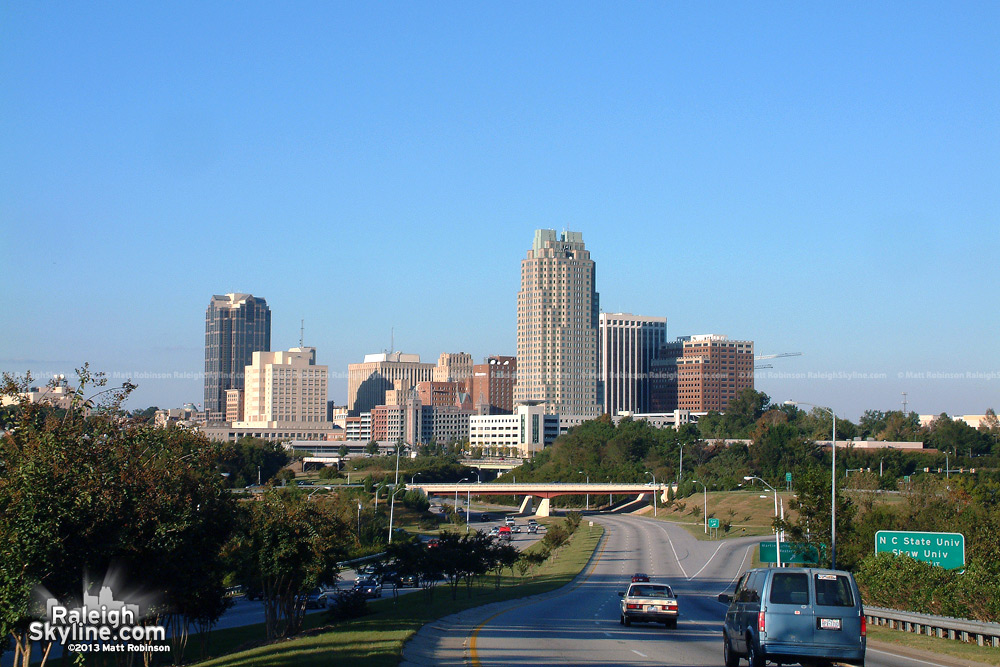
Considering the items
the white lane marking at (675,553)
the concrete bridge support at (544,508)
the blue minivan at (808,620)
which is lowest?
the concrete bridge support at (544,508)

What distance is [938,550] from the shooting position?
39281mm

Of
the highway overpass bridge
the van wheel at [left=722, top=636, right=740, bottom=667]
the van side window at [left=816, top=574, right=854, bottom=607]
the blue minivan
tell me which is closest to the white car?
the van wheel at [left=722, top=636, right=740, bottom=667]

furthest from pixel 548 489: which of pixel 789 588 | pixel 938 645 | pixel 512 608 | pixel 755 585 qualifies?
pixel 789 588

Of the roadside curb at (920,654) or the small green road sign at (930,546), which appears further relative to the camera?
the small green road sign at (930,546)

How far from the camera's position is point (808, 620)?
19.7m

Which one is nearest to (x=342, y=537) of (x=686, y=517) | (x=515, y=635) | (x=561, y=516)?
(x=515, y=635)

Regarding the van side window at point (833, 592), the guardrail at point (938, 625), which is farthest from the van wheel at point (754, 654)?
the guardrail at point (938, 625)

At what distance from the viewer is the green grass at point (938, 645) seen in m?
25.4

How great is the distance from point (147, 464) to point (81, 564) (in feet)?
12.8

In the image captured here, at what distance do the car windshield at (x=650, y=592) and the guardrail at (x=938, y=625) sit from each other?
7.47 metres

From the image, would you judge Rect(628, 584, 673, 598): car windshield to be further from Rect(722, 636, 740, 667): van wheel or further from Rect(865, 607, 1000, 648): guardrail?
Rect(722, 636, 740, 667): van wheel

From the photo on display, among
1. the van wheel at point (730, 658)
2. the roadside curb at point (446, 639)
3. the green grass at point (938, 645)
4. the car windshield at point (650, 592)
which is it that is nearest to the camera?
the van wheel at point (730, 658)

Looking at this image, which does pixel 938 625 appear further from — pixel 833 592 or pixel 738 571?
pixel 738 571

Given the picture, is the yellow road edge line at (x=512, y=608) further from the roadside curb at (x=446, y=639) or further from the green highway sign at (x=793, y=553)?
the green highway sign at (x=793, y=553)
